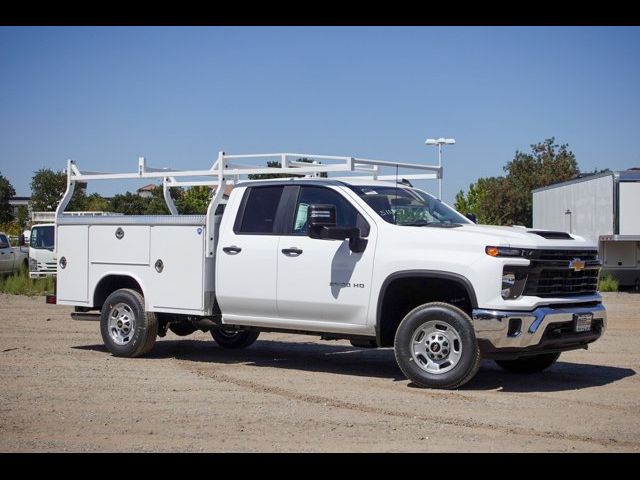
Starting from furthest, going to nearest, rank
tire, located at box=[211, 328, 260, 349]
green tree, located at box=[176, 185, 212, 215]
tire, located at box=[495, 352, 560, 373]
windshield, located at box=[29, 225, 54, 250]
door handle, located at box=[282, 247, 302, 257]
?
windshield, located at box=[29, 225, 54, 250]
green tree, located at box=[176, 185, 212, 215]
tire, located at box=[211, 328, 260, 349]
tire, located at box=[495, 352, 560, 373]
door handle, located at box=[282, 247, 302, 257]

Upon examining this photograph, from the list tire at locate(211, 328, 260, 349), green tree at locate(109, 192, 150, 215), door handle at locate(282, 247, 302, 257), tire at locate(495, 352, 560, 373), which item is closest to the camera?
door handle at locate(282, 247, 302, 257)

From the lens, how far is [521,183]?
52781 mm

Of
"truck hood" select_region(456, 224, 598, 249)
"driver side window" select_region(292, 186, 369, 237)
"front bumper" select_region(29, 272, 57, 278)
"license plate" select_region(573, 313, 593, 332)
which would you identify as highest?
"driver side window" select_region(292, 186, 369, 237)

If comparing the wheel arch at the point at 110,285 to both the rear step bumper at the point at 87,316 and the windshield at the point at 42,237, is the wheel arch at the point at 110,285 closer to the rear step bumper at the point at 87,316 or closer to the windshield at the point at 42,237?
the rear step bumper at the point at 87,316

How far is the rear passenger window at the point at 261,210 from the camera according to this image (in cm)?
1046

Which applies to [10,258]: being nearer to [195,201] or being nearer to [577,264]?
[195,201]

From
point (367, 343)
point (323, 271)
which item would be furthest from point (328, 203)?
point (367, 343)

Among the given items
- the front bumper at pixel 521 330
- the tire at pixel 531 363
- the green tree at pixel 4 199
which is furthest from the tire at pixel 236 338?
the green tree at pixel 4 199

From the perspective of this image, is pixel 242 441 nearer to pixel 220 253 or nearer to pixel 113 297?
pixel 220 253

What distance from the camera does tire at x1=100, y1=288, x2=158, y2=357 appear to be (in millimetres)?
11328

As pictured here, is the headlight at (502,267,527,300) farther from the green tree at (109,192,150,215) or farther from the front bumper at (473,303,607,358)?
the green tree at (109,192,150,215)

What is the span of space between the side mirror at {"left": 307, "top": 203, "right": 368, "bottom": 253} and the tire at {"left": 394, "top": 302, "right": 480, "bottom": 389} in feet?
2.92

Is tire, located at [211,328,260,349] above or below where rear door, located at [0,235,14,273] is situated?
below

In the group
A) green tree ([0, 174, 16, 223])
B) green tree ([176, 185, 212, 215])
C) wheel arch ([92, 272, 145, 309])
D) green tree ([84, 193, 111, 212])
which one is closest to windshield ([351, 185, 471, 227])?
wheel arch ([92, 272, 145, 309])
